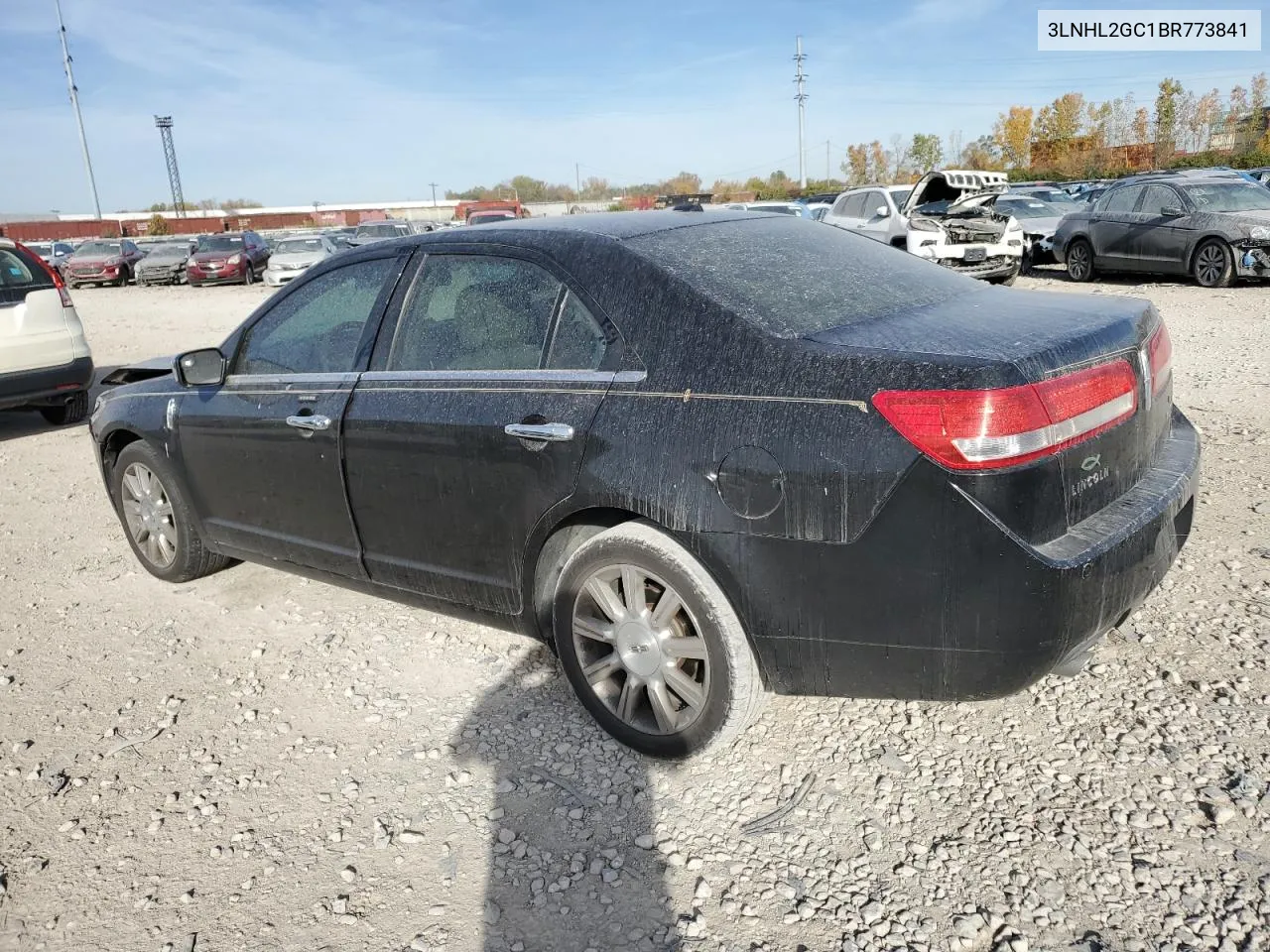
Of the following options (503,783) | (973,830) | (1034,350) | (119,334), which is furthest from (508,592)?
(119,334)

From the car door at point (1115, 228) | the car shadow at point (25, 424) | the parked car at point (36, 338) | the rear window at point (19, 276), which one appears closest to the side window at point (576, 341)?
the parked car at point (36, 338)

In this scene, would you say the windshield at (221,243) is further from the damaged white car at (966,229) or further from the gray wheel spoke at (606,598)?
the gray wheel spoke at (606,598)

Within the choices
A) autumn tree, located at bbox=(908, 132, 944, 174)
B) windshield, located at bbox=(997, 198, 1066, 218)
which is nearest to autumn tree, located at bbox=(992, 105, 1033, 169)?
autumn tree, located at bbox=(908, 132, 944, 174)

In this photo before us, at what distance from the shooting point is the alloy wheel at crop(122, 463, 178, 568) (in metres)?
4.70

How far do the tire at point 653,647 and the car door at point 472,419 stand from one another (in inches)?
10.3

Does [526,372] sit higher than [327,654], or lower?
higher

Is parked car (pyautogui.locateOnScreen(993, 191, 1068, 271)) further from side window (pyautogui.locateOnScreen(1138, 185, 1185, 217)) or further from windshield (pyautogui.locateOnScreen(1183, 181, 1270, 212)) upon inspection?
windshield (pyautogui.locateOnScreen(1183, 181, 1270, 212))

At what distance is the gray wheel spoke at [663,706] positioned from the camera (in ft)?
9.47

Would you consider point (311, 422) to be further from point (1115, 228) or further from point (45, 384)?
point (1115, 228)

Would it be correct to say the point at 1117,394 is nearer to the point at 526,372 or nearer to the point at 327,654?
the point at 526,372

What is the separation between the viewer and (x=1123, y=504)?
8.61 feet

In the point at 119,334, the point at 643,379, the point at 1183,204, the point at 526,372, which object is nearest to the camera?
the point at 643,379

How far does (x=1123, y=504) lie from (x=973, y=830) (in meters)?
0.98

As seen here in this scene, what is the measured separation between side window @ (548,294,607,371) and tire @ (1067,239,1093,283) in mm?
14370
